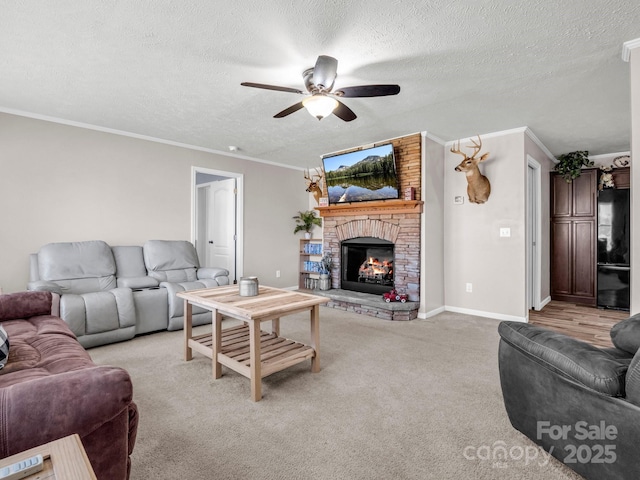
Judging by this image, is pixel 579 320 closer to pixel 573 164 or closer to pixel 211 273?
pixel 573 164

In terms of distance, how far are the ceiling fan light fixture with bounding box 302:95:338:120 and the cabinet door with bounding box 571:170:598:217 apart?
185 inches

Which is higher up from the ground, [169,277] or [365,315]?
[169,277]

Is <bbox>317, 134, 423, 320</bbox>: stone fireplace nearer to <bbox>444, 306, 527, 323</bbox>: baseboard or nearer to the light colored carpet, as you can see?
<bbox>444, 306, 527, 323</bbox>: baseboard

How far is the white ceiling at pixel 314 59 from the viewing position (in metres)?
1.90

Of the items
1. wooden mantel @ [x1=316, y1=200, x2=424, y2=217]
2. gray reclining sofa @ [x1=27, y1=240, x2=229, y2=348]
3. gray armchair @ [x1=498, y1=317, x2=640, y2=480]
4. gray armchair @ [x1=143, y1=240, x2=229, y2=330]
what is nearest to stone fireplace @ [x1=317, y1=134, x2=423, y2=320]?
wooden mantel @ [x1=316, y1=200, x2=424, y2=217]

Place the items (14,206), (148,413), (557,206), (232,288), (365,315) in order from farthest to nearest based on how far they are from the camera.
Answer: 1. (557,206)
2. (365,315)
3. (14,206)
4. (232,288)
5. (148,413)

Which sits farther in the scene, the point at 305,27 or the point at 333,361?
the point at 333,361

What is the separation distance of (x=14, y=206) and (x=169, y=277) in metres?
1.69

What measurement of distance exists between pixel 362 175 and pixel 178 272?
9.13 ft

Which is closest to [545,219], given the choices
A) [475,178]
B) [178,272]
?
[475,178]

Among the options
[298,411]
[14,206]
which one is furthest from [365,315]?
[14,206]

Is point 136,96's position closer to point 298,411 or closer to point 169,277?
point 169,277

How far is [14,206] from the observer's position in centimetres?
344

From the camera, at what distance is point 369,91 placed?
2.30 m
